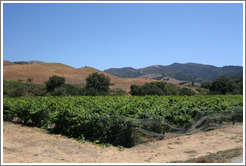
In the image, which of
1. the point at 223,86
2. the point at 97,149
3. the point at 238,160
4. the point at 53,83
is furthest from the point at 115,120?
the point at 223,86

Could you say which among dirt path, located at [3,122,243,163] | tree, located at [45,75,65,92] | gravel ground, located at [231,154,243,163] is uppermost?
tree, located at [45,75,65,92]

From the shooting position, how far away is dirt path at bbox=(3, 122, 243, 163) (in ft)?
25.4

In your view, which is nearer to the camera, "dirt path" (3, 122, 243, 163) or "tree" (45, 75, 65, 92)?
"dirt path" (3, 122, 243, 163)

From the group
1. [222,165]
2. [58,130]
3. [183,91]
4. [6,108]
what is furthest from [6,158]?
[183,91]

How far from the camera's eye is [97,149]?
9.42 metres

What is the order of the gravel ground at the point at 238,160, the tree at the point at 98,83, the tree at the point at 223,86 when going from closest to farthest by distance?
the gravel ground at the point at 238,160 → the tree at the point at 98,83 → the tree at the point at 223,86

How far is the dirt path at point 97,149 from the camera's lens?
7.73m

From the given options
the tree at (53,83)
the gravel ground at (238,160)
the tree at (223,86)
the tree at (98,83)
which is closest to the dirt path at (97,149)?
the gravel ground at (238,160)

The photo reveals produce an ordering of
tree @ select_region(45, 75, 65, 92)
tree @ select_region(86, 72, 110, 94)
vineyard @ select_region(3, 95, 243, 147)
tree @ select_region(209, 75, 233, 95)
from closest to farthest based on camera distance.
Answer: vineyard @ select_region(3, 95, 243, 147) < tree @ select_region(45, 75, 65, 92) < tree @ select_region(86, 72, 110, 94) < tree @ select_region(209, 75, 233, 95)

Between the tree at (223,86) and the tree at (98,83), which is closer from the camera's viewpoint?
the tree at (98,83)

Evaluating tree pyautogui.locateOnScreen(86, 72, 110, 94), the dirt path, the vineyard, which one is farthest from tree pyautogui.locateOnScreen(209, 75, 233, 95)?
the dirt path

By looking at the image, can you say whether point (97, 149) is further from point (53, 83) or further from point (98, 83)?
point (53, 83)

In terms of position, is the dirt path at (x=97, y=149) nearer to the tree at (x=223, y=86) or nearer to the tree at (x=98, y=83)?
the tree at (x=98, y=83)

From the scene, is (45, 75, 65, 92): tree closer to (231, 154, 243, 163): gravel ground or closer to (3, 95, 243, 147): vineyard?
(3, 95, 243, 147): vineyard
